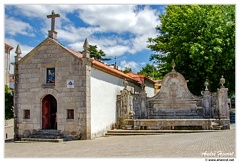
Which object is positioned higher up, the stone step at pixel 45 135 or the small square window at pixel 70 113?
the small square window at pixel 70 113

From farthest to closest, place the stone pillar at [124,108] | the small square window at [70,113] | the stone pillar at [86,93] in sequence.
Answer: the stone pillar at [124,108]
the small square window at [70,113]
the stone pillar at [86,93]

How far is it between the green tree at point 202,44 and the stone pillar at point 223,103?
2.50 m

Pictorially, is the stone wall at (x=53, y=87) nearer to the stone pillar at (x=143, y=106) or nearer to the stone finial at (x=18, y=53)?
the stone finial at (x=18, y=53)

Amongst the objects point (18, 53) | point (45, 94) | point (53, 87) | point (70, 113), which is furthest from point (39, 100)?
point (18, 53)

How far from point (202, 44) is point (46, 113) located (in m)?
10.8

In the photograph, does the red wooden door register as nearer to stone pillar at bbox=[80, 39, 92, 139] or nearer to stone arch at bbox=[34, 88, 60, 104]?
stone arch at bbox=[34, 88, 60, 104]

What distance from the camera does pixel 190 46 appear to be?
19844mm

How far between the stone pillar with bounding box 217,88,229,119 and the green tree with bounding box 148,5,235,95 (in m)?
2.50

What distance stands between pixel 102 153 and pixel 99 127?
6.08 meters

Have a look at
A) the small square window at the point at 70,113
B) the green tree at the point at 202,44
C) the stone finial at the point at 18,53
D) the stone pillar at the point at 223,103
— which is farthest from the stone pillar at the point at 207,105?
the stone finial at the point at 18,53

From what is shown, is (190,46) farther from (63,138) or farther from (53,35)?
(63,138)

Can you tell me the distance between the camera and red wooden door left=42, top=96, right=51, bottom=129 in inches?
623

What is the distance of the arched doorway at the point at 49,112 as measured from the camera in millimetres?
15844

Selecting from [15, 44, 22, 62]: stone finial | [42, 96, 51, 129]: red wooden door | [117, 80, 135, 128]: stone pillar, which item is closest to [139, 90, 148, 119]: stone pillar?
[117, 80, 135, 128]: stone pillar
